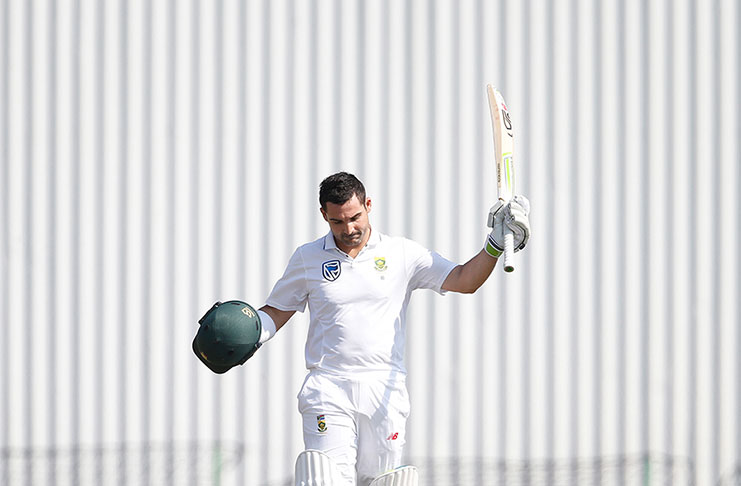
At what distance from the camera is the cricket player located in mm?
3172

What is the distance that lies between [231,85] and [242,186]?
1.63 feet

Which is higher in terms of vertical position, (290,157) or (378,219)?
(290,157)

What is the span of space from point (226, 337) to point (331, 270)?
1.63ft

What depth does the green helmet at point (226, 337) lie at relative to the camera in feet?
9.95

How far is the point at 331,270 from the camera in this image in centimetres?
333

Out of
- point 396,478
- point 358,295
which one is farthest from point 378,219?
point 396,478
